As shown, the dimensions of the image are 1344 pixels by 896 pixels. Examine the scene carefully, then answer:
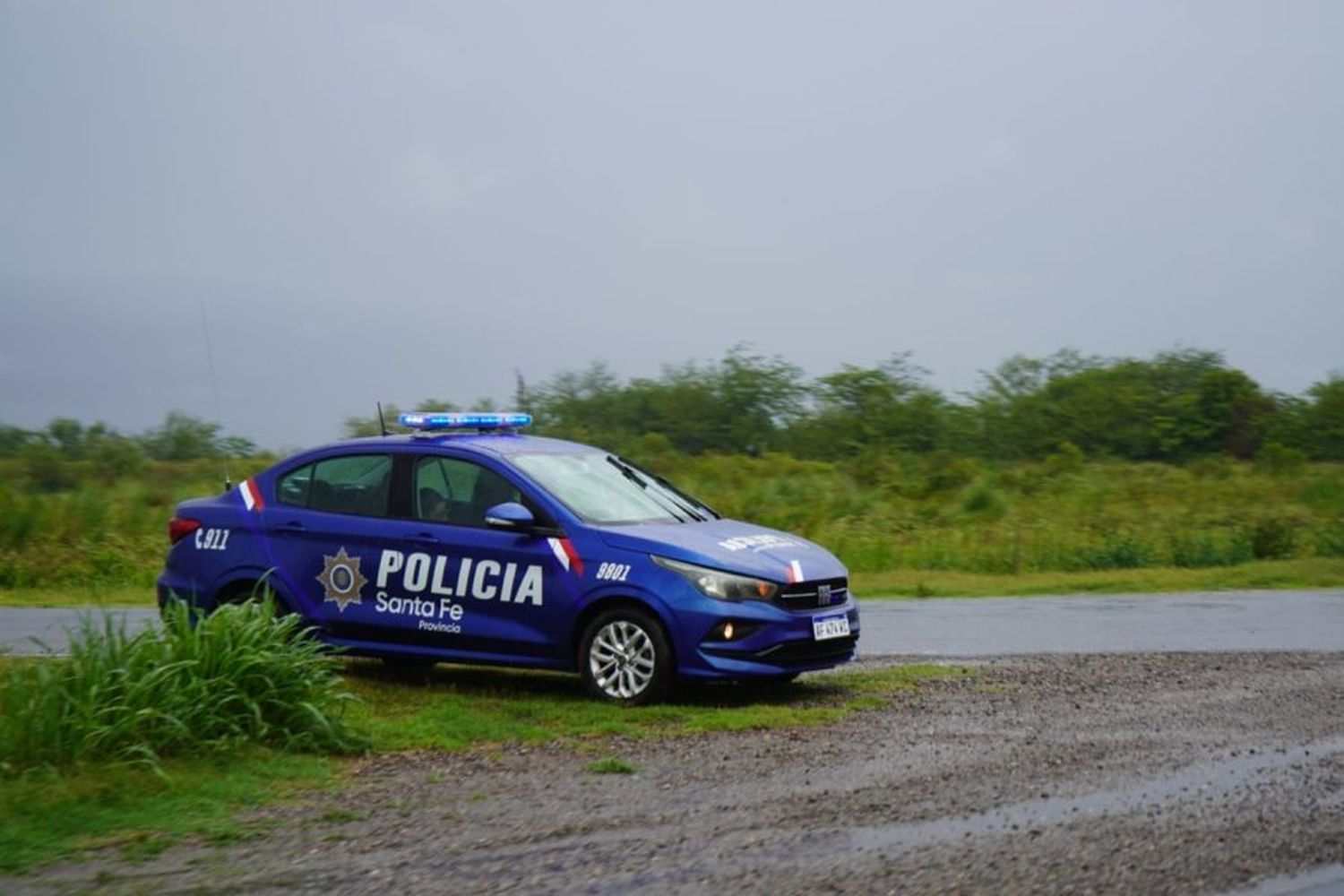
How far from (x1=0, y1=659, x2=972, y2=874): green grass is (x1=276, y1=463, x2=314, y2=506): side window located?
1.35 metres

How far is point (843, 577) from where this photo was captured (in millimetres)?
11922

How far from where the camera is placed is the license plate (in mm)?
11414

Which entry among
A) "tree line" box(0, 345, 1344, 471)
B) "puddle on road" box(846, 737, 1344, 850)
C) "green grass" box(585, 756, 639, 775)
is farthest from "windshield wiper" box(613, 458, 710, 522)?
"tree line" box(0, 345, 1344, 471)

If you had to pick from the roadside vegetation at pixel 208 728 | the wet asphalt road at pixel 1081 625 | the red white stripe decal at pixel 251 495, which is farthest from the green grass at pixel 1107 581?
the roadside vegetation at pixel 208 728

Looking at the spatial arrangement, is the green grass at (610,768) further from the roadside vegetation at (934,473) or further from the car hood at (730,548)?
the roadside vegetation at (934,473)

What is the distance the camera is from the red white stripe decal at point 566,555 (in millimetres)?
11398

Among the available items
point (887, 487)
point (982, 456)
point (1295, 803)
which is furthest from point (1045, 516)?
point (1295, 803)

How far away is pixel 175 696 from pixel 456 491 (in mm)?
3386

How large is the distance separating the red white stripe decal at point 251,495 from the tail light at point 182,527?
392 millimetres

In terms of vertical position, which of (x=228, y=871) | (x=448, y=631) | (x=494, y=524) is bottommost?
(x=228, y=871)

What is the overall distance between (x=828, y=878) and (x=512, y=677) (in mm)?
6563

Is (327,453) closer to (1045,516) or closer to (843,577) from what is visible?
(843,577)

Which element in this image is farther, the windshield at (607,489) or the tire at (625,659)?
the windshield at (607,489)

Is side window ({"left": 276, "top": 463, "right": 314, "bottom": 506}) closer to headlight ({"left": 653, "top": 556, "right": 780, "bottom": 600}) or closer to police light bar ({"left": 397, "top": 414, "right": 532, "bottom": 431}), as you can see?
police light bar ({"left": 397, "top": 414, "right": 532, "bottom": 431})
